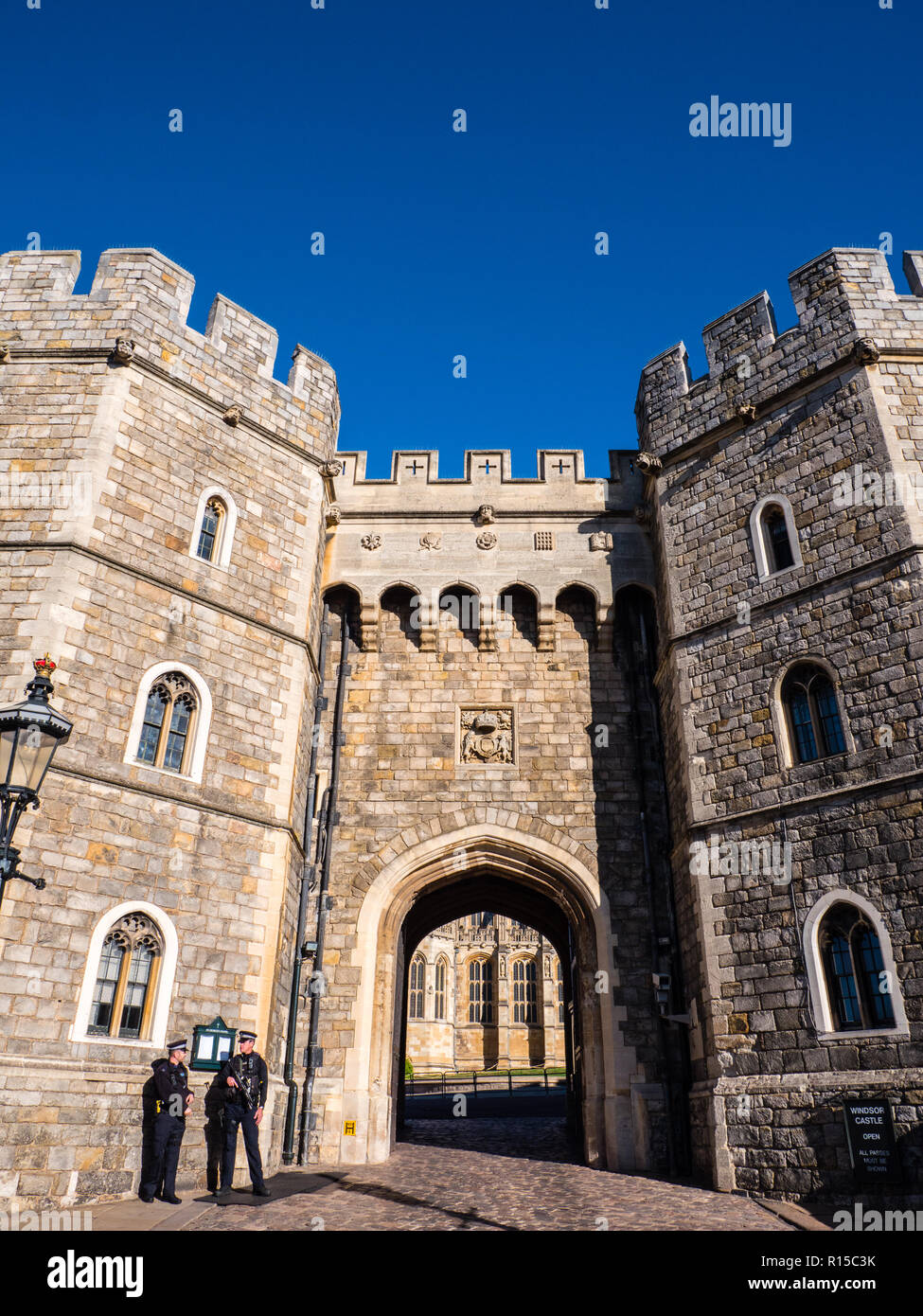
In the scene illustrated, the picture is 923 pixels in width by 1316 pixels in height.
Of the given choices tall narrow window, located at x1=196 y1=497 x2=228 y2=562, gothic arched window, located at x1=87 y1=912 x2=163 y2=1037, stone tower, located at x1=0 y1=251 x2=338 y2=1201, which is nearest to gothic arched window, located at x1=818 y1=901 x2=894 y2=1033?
stone tower, located at x1=0 y1=251 x2=338 y2=1201

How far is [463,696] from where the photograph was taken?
13.7m

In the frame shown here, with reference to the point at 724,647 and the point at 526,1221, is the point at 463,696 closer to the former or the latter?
the point at 724,647

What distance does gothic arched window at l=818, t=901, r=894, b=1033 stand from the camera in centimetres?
905

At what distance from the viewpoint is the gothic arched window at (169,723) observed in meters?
10.4

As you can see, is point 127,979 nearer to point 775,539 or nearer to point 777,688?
point 777,688

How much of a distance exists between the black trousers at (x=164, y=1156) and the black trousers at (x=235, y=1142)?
0.53 metres

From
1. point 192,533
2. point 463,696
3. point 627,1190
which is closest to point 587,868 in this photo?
point 463,696

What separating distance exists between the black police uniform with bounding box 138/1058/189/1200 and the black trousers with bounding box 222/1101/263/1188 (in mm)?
523

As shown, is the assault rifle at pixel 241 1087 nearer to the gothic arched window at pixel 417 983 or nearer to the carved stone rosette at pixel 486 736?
the carved stone rosette at pixel 486 736

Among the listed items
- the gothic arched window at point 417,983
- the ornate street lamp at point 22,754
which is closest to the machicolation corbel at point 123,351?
the ornate street lamp at point 22,754

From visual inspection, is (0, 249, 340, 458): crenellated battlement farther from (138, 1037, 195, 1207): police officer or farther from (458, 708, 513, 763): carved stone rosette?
(138, 1037, 195, 1207): police officer

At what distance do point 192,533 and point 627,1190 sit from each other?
30.0 feet
